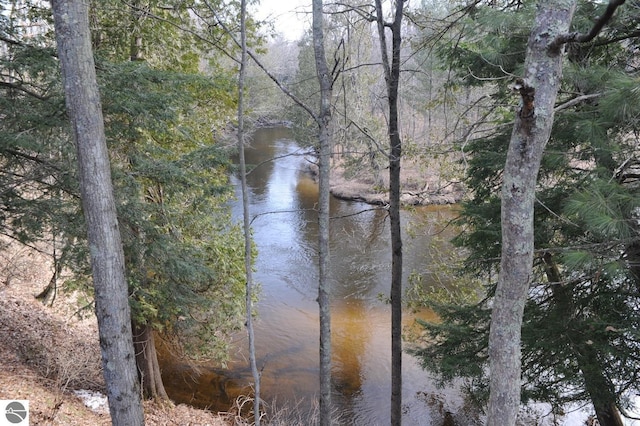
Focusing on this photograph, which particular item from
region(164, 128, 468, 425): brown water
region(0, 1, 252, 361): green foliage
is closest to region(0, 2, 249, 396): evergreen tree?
region(0, 1, 252, 361): green foliage

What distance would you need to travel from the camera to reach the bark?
7680 millimetres

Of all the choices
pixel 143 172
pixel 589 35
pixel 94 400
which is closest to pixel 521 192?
pixel 589 35

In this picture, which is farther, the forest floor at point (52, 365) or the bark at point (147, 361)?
the bark at point (147, 361)

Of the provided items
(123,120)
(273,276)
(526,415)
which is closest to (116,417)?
(123,120)

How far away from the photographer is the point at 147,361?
7.88 m

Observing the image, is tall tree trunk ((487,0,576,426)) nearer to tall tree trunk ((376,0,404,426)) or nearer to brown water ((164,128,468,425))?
brown water ((164,128,468,425))

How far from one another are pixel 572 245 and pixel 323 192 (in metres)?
2.93

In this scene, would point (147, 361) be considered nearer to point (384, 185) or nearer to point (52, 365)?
point (52, 365)

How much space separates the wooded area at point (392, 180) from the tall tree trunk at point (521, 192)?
1 centimetres

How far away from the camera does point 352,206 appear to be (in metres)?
23.1

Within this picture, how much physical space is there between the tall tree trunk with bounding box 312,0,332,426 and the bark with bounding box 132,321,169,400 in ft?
12.9

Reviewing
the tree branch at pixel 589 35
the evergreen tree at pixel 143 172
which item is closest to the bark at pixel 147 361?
the evergreen tree at pixel 143 172

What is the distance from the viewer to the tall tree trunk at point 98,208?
371 cm

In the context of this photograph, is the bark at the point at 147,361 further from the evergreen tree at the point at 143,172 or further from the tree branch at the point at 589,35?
the tree branch at the point at 589,35
